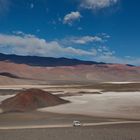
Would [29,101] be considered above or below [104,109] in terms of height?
above

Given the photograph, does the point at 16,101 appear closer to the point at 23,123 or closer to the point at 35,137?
the point at 23,123

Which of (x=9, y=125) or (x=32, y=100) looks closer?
(x=9, y=125)

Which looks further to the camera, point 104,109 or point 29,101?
point 29,101

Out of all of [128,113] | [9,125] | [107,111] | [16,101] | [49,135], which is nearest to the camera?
[49,135]

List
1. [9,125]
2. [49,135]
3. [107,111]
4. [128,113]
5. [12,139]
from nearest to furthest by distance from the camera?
[12,139]
[49,135]
[9,125]
[128,113]
[107,111]

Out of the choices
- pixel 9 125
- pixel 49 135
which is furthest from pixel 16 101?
pixel 49 135

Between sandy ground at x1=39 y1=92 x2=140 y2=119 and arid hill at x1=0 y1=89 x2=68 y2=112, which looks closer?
sandy ground at x1=39 y1=92 x2=140 y2=119

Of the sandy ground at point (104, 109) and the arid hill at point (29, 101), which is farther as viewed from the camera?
the arid hill at point (29, 101)
